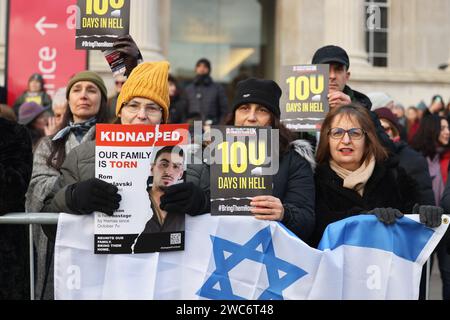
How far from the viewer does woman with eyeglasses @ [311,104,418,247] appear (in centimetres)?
477

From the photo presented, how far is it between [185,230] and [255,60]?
56.8 feet

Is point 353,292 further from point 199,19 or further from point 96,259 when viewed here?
point 199,19

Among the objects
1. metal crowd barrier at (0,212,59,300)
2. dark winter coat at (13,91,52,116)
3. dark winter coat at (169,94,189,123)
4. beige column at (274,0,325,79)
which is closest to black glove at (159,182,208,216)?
metal crowd barrier at (0,212,59,300)

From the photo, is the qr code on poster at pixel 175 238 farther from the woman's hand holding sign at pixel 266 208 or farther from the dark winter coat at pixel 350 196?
the dark winter coat at pixel 350 196

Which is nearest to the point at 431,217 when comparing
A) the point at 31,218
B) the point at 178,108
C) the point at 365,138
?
the point at 365,138

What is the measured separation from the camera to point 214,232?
4180 millimetres

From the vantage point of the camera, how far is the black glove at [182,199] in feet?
13.0

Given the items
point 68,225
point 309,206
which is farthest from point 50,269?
point 309,206

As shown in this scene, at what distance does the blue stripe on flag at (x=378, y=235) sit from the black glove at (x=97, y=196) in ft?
4.23

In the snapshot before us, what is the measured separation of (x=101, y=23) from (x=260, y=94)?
1302mm

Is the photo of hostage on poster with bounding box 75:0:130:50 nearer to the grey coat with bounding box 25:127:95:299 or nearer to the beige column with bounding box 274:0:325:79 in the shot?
the grey coat with bounding box 25:127:95:299

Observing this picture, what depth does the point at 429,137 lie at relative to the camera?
8812 mm
